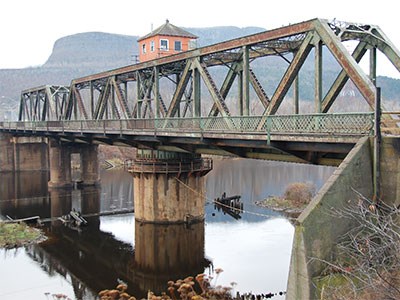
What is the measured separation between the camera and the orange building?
113 feet

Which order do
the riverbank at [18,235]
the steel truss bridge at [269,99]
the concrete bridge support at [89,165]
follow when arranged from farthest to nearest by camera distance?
the concrete bridge support at [89,165] < the riverbank at [18,235] < the steel truss bridge at [269,99]

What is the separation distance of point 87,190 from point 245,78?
28407 millimetres

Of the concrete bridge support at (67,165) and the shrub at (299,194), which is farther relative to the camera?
the concrete bridge support at (67,165)

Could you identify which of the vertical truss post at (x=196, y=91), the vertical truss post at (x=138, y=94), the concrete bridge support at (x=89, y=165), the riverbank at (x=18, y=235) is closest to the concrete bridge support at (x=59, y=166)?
the concrete bridge support at (x=89, y=165)

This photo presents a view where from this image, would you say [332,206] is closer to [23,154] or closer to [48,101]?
[48,101]

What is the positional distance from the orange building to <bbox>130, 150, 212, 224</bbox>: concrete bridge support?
9247 mm

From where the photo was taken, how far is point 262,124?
53.8 feet

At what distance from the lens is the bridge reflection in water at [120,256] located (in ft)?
68.9

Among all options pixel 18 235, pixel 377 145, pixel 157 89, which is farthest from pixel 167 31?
pixel 377 145

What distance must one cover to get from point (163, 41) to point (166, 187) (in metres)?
12.0

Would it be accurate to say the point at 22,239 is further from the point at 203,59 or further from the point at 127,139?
the point at 203,59

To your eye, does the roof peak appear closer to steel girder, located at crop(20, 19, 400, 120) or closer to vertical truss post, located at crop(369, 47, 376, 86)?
steel girder, located at crop(20, 19, 400, 120)

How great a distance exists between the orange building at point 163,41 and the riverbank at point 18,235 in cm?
1444

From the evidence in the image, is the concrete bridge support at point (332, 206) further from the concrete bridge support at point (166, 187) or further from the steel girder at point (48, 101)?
the steel girder at point (48, 101)
